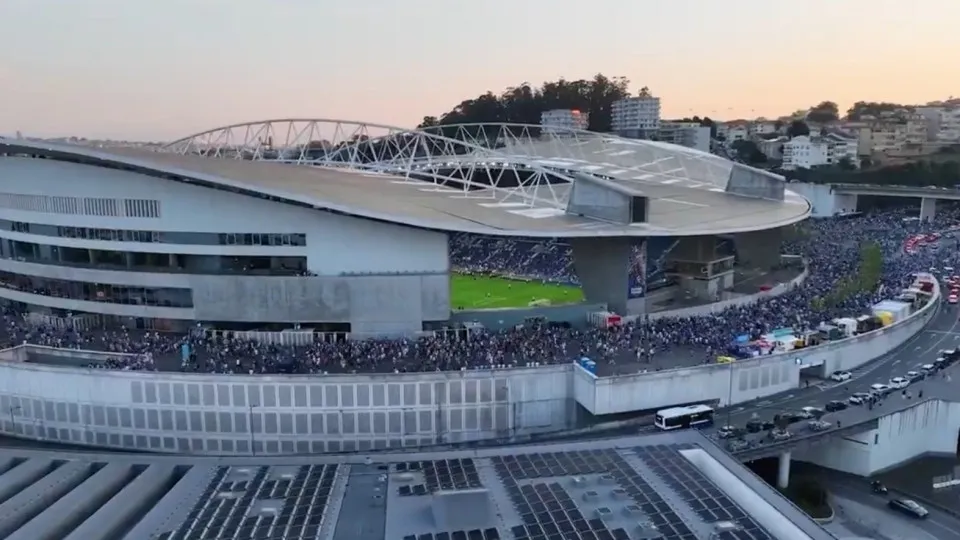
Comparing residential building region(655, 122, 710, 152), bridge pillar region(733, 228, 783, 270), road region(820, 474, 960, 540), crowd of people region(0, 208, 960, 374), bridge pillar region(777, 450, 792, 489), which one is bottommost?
road region(820, 474, 960, 540)

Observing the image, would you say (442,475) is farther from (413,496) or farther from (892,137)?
(892,137)

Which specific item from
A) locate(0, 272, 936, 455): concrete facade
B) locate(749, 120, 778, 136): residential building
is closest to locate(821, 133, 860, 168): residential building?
locate(749, 120, 778, 136): residential building

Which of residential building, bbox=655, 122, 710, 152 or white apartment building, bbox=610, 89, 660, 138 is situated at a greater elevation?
white apartment building, bbox=610, 89, 660, 138

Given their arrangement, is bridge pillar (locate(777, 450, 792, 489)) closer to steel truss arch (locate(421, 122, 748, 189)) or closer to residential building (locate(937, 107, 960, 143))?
steel truss arch (locate(421, 122, 748, 189))

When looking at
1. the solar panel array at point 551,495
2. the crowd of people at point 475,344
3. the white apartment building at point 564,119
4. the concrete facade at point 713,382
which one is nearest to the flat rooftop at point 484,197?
the crowd of people at point 475,344

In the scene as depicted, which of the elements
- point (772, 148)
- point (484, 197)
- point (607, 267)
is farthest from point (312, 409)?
point (772, 148)

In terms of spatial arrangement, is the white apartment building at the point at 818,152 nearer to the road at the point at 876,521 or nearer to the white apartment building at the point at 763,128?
the white apartment building at the point at 763,128

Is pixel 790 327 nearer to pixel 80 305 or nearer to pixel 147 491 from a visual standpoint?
pixel 147 491
